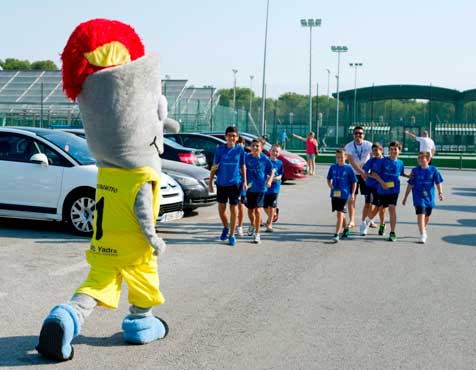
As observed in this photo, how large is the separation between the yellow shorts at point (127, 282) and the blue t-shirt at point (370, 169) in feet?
23.0

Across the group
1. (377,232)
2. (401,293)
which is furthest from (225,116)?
(401,293)

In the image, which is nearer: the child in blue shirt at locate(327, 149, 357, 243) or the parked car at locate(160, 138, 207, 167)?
the child in blue shirt at locate(327, 149, 357, 243)

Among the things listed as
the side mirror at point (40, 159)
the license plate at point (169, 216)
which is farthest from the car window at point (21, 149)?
the license plate at point (169, 216)

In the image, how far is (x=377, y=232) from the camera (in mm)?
11945

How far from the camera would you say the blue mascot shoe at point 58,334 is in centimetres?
459

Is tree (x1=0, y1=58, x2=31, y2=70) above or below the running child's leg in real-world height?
above

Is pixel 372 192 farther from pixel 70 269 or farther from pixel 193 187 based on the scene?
pixel 70 269

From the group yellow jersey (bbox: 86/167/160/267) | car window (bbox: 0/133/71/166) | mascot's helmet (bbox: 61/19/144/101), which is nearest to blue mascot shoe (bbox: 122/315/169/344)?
yellow jersey (bbox: 86/167/160/267)

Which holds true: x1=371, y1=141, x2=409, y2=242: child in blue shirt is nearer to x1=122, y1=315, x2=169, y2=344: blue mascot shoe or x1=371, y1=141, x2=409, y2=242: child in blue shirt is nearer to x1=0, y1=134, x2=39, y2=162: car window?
x1=0, y1=134, x2=39, y2=162: car window

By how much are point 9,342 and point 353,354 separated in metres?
2.55

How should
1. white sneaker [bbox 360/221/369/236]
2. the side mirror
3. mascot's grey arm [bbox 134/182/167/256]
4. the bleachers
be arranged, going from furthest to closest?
the bleachers → white sneaker [bbox 360/221/369/236] → the side mirror → mascot's grey arm [bbox 134/182/167/256]

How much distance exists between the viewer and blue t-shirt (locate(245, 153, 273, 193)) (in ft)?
36.1

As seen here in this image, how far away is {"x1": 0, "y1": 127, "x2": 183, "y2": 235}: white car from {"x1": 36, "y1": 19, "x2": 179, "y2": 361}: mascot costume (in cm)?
533

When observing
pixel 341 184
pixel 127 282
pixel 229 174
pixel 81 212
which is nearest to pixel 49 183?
pixel 81 212
